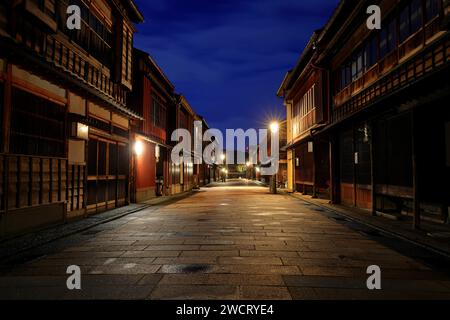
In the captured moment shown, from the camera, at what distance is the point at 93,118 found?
42.5 feet

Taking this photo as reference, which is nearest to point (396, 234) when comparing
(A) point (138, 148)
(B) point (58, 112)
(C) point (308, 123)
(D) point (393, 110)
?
(D) point (393, 110)

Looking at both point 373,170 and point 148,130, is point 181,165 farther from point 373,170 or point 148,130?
point 373,170

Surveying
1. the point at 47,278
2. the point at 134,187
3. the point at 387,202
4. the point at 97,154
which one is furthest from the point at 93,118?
the point at 387,202

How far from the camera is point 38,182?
9359 millimetres

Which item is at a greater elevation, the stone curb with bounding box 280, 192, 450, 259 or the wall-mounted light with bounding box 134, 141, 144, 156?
the wall-mounted light with bounding box 134, 141, 144, 156

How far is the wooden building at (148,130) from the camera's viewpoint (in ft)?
60.3

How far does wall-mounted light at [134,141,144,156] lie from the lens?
17734 mm

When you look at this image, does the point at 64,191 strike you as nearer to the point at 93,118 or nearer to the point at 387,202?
the point at 93,118

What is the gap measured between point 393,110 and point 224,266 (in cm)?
916

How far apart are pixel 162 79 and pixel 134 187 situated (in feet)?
32.9

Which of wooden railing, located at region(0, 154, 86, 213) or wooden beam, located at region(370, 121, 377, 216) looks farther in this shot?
wooden beam, located at region(370, 121, 377, 216)

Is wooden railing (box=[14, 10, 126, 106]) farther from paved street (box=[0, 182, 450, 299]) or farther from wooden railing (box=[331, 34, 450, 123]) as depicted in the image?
wooden railing (box=[331, 34, 450, 123])

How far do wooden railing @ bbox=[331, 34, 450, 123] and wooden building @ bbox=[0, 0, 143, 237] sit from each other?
10.8m

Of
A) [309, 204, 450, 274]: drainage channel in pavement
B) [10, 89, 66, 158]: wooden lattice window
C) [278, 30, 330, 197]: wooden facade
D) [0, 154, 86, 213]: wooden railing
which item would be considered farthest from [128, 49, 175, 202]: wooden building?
[309, 204, 450, 274]: drainage channel in pavement
